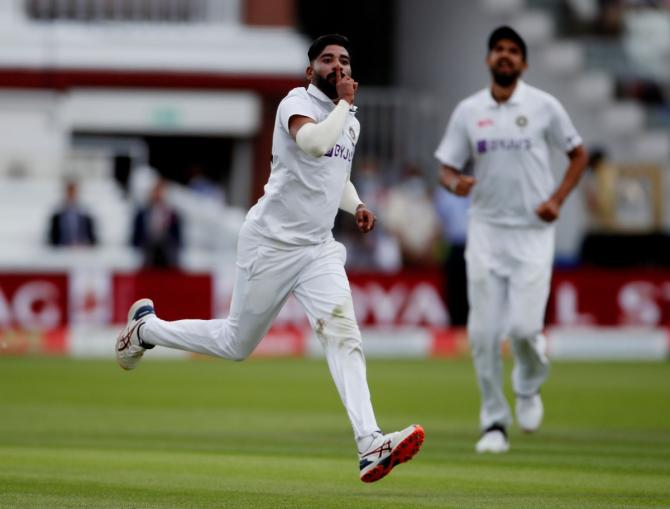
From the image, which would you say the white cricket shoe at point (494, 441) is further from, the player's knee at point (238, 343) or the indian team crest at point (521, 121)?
the player's knee at point (238, 343)

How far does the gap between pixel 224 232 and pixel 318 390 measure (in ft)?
27.6

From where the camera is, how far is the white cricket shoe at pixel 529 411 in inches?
430

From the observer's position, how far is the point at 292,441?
10789 mm

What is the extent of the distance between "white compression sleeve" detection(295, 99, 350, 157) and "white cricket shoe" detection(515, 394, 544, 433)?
11.6 ft

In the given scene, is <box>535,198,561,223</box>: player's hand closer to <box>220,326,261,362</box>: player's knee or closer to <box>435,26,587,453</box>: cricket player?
<box>435,26,587,453</box>: cricket player

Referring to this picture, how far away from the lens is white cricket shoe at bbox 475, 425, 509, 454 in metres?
10.1

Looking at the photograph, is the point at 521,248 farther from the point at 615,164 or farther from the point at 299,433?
A: the point at 615,164

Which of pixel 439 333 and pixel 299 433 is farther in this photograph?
pixel 439 333

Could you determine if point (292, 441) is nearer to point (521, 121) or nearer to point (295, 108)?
point (521, 121)

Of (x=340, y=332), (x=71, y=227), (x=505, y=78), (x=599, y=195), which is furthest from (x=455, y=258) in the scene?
(x=340, y=332)

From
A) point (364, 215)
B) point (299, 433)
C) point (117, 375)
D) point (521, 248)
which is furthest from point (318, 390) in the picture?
point (364, 215)

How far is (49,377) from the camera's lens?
16.5m

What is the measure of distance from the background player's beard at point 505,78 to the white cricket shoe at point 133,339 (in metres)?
2.71

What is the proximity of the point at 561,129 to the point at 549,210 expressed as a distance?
21.2 inches
